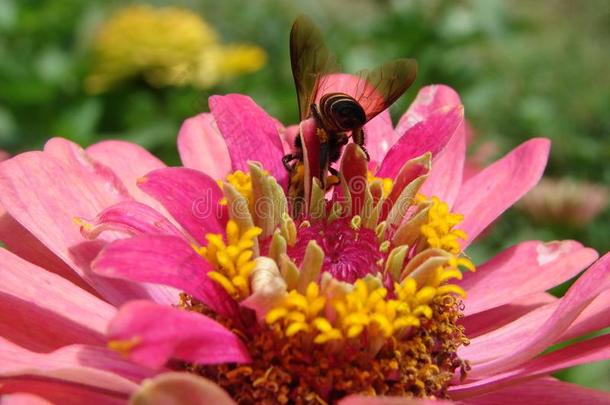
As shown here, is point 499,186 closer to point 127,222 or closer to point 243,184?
point 243,184

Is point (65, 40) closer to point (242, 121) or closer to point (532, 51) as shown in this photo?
point (242, 121)

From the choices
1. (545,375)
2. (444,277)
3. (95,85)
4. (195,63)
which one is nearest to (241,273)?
(444,277)

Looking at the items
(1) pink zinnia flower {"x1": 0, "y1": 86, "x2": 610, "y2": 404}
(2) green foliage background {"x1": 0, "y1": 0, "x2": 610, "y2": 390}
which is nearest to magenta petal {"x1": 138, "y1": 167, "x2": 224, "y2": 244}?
(1) pink zinnia flower {"x1": 0, "y1": 86, "x2": 610, "y2": 404}

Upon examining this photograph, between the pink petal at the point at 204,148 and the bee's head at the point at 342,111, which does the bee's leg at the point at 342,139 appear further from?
the pink petal at the point at 204,148

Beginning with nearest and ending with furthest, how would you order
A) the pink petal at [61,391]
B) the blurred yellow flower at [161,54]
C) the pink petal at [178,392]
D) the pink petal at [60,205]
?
the pink petal at [178,392], the pink petal at [61,391], the pink petal at [60,205], the blurred yellow flower at [161,54]

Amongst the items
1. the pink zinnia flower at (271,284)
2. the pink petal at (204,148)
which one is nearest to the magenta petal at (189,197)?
the pink zinnia flower at (271,284)

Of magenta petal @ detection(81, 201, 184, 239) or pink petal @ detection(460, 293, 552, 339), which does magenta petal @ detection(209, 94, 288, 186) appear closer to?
magenta petal @ detection(81, 201, 184, 239)

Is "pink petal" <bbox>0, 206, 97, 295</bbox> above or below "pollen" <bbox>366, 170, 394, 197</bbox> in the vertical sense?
below
